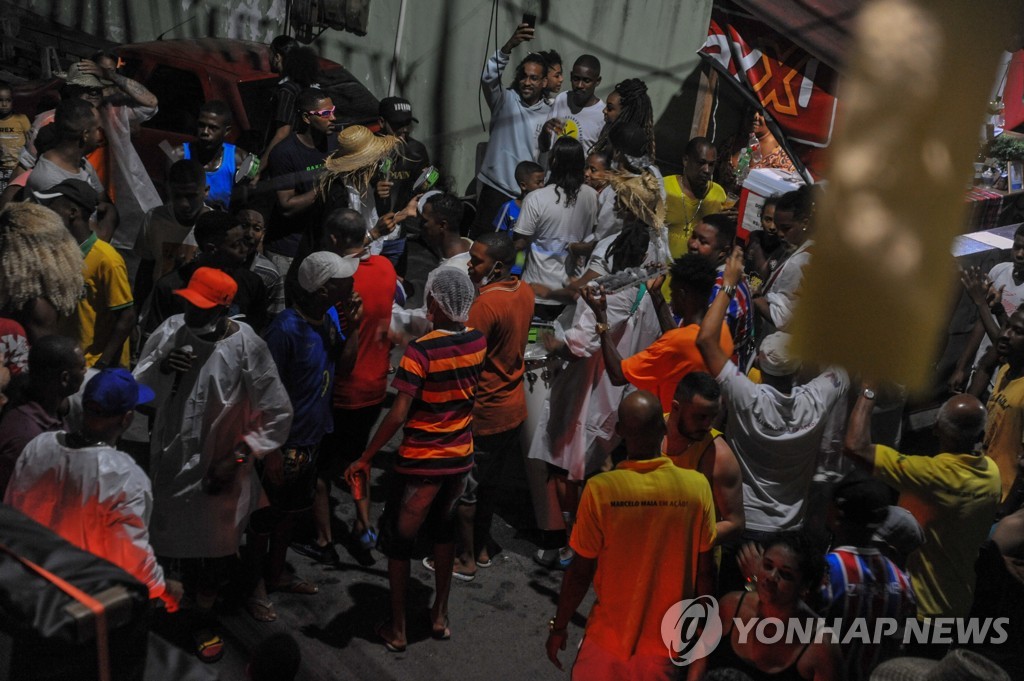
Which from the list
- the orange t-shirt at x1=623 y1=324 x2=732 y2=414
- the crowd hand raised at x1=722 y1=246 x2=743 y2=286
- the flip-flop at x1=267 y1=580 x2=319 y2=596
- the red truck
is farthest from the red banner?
the red truck

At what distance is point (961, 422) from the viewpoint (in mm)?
4254

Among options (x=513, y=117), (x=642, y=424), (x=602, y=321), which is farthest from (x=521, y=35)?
(x=642, y=424)

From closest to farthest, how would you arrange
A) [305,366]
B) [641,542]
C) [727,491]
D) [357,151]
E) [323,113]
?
[641,542], [727,491], [305,366], [357,151], [323,113]

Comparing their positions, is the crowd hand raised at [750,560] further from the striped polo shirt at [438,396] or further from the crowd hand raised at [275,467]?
the crowd hand raised at [275,467]

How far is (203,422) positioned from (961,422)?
323 centimetres

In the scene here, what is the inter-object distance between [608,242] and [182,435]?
9.16 ft

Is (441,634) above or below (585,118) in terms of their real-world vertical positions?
below

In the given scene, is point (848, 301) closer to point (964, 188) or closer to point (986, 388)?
point (964, 188)

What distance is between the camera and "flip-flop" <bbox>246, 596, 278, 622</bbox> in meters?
4.65

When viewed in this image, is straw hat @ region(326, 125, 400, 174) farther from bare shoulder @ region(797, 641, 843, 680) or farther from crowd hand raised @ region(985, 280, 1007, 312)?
crowd hand raised @ region(985, 280, 1007, 312)

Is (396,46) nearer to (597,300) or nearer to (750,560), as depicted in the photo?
(597,300)

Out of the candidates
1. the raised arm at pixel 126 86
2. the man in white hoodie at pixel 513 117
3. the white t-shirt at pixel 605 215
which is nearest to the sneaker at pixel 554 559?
the white t-shirt at pixel 605 215

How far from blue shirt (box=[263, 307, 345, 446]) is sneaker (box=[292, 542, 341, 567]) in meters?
0.80

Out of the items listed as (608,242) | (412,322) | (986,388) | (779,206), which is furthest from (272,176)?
(986,388)
